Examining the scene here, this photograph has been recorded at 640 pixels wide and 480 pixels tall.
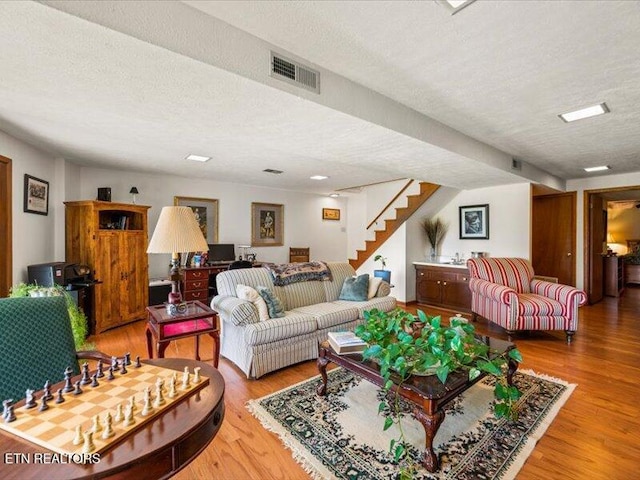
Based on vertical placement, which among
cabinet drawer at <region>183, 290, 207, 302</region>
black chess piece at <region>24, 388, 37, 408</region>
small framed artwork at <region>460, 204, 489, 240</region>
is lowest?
cabinet drawer at <region>183, 290, 207, 302</region>

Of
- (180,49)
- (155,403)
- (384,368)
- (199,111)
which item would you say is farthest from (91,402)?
(199,111)

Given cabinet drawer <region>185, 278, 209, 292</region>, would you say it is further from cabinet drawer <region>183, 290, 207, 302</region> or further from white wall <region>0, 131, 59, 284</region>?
white wall <region>0, 131, 59, 284</region>

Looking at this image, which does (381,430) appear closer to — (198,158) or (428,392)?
(428,392)

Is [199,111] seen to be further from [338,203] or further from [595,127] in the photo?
[338,203]

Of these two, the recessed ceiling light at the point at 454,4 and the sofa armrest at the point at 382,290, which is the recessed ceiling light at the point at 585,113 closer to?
the recessed ceiling light at the point at 454,4

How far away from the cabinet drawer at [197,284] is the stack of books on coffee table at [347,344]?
133 inches

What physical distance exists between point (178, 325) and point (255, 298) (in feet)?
2.47

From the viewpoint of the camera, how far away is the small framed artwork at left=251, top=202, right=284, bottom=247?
641 centimetres

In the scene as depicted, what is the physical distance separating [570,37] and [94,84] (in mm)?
2660

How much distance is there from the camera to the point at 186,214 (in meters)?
2.28

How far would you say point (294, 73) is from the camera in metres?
1.86

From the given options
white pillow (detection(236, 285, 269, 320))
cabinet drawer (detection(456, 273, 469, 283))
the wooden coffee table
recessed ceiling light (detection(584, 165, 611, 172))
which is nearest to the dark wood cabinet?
recessed ceiling light (detection(584, 165, 611, 172))

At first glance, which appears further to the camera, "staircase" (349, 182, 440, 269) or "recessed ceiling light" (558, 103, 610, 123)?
"staircase" (349, 182, 440, 269)

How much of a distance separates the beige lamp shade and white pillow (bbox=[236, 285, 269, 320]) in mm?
838
